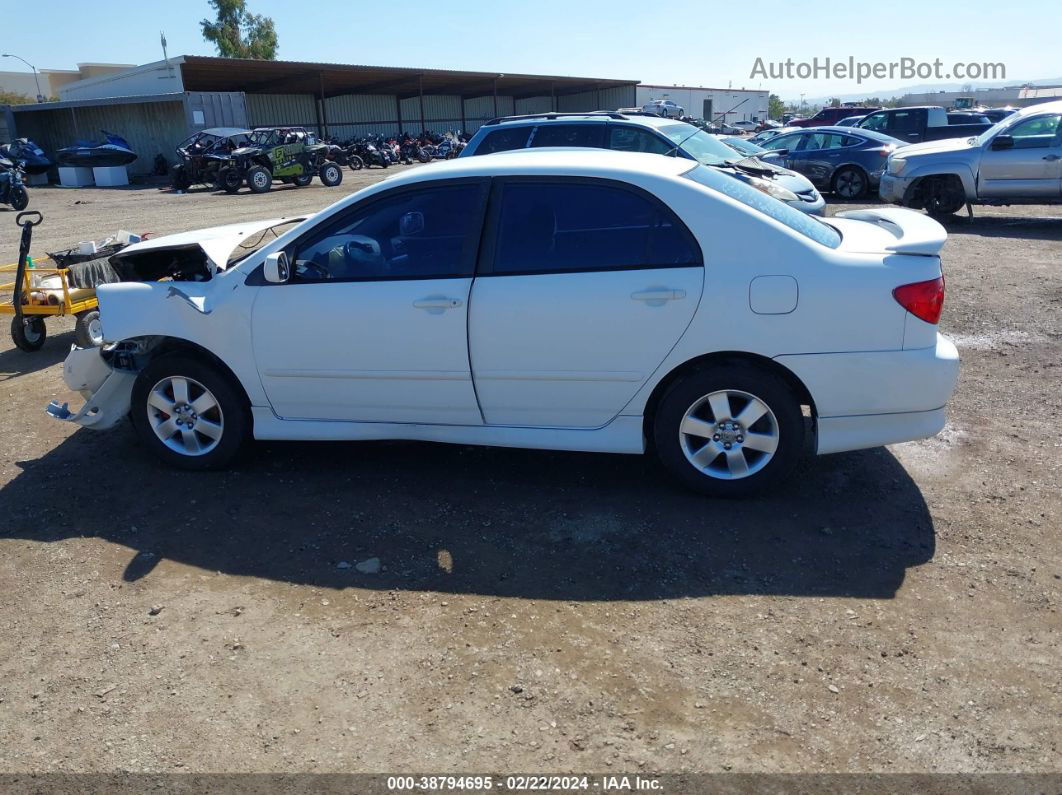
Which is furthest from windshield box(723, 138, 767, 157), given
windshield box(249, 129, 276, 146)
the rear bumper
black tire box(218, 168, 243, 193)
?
windshield box(249, 129, 276, 146)

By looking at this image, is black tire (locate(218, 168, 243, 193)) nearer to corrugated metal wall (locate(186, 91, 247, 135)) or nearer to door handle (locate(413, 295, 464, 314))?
corrugated metal wall (locate(186, 91, 247, 135))

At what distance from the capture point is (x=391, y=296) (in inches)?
170

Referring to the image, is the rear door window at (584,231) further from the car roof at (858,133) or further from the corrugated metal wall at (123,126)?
the corrugated metal wall at (123,126)

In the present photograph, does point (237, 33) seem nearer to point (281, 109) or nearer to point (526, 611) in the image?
point (281, 109)

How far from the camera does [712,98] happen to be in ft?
213

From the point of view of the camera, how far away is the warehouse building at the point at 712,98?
5967 cm

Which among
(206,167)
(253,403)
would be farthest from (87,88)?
(253,403)

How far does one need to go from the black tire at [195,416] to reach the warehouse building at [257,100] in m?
30.0

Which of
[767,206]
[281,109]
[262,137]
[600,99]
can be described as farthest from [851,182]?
[600,99]

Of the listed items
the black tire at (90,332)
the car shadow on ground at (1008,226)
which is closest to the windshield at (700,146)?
the car shadow on ground at (1008,226)

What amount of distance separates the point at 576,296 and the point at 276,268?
1581mm

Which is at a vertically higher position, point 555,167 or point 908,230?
point 555,167

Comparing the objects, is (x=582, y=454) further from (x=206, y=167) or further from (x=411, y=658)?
(x=206, y=167)

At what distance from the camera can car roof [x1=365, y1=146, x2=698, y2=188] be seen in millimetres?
4223
